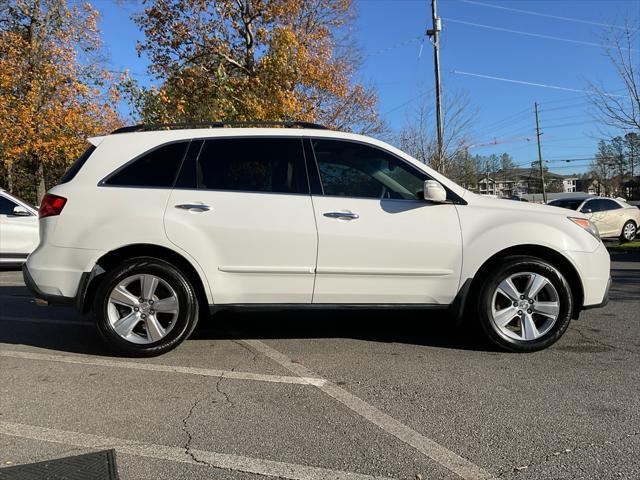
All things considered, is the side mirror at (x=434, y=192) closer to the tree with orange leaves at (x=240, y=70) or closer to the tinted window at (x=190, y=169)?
the tinted window at (x=190, y=169)

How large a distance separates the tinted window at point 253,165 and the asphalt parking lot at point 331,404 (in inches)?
58.2

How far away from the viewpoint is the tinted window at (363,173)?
457cm

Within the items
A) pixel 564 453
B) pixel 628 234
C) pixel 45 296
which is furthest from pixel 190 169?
pixel 628 234

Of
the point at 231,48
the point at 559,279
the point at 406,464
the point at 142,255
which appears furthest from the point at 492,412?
the point at 231,48

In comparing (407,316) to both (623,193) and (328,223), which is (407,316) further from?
(623,193)

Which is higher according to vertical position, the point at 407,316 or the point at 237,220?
the point at 237,220

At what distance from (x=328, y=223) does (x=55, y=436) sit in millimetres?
2463

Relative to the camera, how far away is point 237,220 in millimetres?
4387

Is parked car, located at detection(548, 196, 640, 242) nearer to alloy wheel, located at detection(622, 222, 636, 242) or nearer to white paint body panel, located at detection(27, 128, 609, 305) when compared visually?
alloy wheel, located at detection(622, 222, 636, 242)

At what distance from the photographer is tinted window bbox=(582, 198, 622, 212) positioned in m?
16.1

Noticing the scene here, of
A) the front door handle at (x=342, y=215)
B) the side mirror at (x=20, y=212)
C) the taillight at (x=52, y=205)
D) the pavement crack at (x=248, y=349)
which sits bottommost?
the pavement crack at (x=248, y=349)

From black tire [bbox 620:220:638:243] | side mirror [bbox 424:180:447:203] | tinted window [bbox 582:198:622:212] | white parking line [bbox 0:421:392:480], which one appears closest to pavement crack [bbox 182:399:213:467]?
white parking line [bbox 0:421:392:480]

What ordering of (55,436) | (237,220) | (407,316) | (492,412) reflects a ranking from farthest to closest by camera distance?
(407,316) < (237,220) < (492,412) < (55,436)

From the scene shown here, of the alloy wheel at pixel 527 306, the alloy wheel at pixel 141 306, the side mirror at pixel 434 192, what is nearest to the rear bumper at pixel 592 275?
the alloy wheel at pixel 527 306
